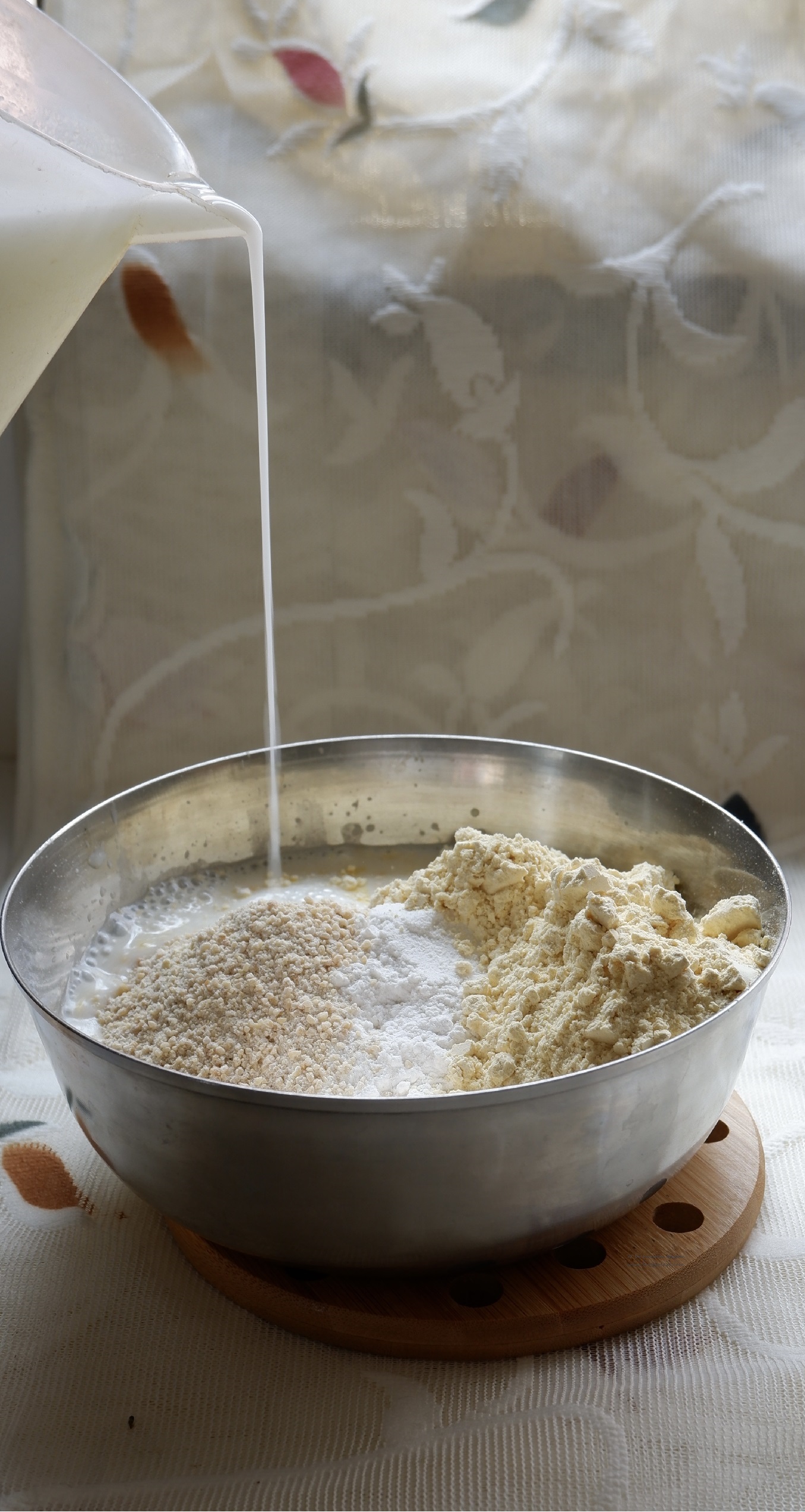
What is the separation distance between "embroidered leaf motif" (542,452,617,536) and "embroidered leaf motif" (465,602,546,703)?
7cm

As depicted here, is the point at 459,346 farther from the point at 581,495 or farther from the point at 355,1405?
the point at 355,1405

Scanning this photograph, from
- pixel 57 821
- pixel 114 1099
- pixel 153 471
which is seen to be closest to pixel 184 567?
pixel 153 471

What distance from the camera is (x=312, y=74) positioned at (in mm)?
963

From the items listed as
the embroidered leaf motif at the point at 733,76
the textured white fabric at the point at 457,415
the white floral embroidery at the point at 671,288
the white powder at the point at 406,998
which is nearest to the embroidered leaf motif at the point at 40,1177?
the white powder at the point at 406,998

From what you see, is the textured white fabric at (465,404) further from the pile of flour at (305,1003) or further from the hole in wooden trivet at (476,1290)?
the hole in wooden trivet at (476,1290)

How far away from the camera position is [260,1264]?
1.59ft

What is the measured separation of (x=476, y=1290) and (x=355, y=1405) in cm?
Answer: 6

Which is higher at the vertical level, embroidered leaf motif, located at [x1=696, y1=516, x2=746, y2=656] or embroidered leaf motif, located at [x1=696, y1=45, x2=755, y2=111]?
embroidered leaf motif, located at [x1=696, y1=45, x2=755, y2=111]

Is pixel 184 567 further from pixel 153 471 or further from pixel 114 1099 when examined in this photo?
pixel 114 1099

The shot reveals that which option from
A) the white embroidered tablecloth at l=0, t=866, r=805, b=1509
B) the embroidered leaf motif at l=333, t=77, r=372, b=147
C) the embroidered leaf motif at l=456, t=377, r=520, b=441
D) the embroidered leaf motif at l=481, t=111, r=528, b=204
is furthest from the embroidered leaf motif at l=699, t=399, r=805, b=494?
the white embroidered tablecloth at l=0, t=866, r=805, b=1509

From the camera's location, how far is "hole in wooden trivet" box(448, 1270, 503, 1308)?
47 cm

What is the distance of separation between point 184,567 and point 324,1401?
668mm

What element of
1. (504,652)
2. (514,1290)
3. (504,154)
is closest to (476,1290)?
(514,1290)

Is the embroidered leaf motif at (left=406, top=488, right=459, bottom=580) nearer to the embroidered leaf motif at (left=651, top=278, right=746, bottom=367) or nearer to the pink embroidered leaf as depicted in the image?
the embroidered leaf motif at (left=651, top=278, right=746, bottom=367)
